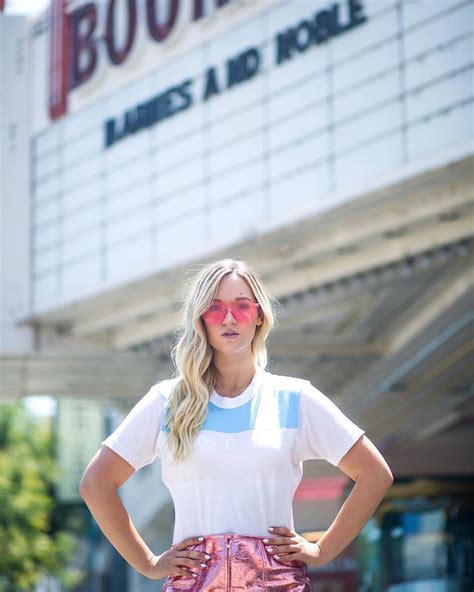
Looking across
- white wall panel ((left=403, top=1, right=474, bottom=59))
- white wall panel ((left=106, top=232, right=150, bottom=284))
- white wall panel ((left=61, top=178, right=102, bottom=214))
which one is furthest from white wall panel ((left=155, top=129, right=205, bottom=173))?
white wall panel ((left=403, top=1, right=474, bottom=59))

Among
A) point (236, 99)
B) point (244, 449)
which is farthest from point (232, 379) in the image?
point (236, 99)

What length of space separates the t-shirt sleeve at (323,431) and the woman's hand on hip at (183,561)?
0.32 m

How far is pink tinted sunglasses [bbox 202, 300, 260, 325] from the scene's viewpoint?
130 inches

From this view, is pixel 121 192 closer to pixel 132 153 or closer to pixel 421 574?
pixel 132 153

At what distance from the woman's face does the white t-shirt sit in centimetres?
10

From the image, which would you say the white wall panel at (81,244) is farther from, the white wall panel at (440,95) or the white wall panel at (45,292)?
the white wall panel at (440,95)

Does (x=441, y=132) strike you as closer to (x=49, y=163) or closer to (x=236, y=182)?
(x=236, y=182)

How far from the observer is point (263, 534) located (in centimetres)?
318

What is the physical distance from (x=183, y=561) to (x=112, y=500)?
265mm

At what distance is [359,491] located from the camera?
129 inches

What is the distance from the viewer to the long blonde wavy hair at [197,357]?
321cm

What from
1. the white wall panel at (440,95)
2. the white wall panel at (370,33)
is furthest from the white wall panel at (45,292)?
the white wall panel at (440,95)

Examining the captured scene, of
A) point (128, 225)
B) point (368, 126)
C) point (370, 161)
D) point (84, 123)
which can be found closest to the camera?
point (370, 161)

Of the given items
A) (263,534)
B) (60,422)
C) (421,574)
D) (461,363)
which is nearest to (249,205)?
(421,574)
